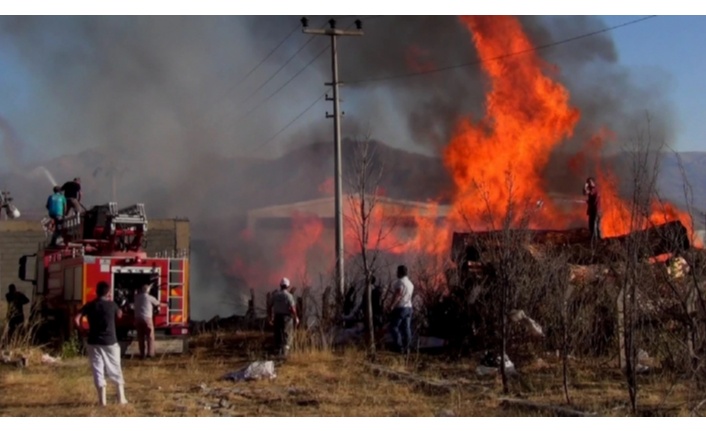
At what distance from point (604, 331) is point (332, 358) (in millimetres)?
4627

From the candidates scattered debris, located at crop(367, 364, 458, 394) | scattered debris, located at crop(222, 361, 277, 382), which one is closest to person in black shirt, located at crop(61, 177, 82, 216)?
scattered debris, located at crop(222, 361, 277, 382)

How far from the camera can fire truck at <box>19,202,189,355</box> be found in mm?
17297

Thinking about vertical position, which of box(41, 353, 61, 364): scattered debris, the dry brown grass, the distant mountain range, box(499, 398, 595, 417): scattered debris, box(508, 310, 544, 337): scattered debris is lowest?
box(499, 398, 595, 417): scattered debris

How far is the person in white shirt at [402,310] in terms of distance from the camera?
16.2m

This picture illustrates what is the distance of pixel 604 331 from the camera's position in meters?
15.1

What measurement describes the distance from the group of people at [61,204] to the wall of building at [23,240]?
1000cm

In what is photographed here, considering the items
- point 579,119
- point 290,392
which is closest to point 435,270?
point 290,392

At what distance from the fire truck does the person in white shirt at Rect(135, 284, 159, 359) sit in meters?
0.44

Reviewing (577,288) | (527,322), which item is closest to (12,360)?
(527,322)

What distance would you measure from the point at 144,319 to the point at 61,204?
181 inches

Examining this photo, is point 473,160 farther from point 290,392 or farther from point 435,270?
point 290,392

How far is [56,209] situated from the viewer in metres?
19.8

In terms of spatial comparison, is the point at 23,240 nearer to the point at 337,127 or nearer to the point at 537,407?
the point at 337,127

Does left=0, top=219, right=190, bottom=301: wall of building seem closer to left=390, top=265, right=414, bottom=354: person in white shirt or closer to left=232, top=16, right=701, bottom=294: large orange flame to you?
left=232, top=16, right=701, bottom=294: large orange flame
